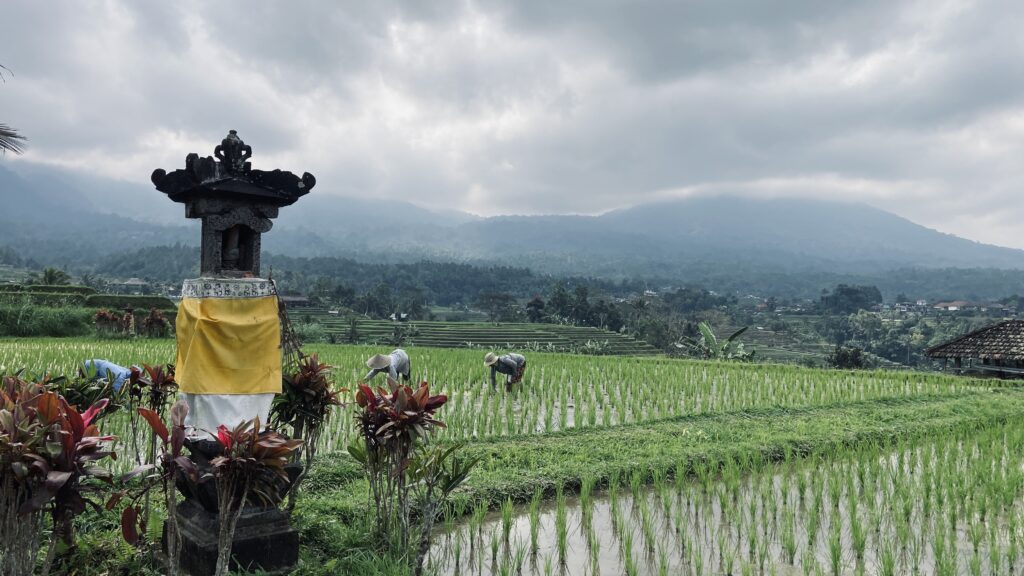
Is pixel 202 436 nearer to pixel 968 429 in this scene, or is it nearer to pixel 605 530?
pixel 605 530

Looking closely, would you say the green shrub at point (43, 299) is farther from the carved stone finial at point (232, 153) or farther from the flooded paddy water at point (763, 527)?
the flooded paddy water at point (763, 527)

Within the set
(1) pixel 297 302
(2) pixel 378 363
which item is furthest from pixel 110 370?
(1) pixel 297 302

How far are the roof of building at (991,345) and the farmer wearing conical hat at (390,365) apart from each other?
51.0ft

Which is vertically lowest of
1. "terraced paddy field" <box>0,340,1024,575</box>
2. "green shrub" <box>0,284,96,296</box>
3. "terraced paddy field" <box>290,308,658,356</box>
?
"terraced paddy field" <box>290,308,658,356</box>

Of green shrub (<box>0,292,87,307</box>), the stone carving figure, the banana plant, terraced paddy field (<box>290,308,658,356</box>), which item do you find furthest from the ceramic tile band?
terraced paddy field (<box>290,308,658,356</box>)

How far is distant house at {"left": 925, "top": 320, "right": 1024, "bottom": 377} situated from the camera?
16.7 metres

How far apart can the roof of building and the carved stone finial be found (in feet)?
63.3

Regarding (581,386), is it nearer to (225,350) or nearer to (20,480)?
(225,350)

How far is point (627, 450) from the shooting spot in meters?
7.12

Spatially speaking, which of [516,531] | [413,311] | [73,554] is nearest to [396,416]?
[516,531]

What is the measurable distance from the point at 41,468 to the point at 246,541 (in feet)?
5.02

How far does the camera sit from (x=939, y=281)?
185000mm

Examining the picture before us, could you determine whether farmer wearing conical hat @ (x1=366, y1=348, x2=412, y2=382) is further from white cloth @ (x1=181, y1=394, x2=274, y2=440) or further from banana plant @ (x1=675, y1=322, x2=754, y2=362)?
banana plant @ (x1=675, y1=322, x2=754, y2=362)

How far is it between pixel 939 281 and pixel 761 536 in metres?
219
